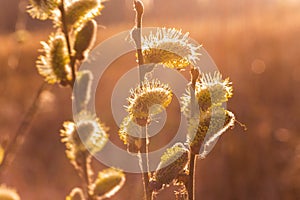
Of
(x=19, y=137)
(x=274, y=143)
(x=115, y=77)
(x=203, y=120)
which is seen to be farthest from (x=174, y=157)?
(x=115, y=77)

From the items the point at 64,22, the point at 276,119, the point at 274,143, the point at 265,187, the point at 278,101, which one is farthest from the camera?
the point at 278,101

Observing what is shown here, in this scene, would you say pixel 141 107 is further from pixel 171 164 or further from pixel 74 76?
pixel 74 76

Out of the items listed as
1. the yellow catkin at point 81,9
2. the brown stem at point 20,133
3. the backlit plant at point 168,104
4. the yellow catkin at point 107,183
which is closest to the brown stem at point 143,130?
the backlit plant at point 168,104

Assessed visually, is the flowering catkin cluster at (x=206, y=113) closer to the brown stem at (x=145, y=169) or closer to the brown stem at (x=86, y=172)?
the brown stem at (x=145, y=169)

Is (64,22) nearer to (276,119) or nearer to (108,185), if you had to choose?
(108,185)

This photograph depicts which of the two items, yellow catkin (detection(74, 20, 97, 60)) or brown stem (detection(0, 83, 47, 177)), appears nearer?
yellow catkin (detection(74, 20, 97, 60))

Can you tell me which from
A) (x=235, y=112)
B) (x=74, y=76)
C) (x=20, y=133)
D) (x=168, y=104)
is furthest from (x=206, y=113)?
(x=235, y=112)

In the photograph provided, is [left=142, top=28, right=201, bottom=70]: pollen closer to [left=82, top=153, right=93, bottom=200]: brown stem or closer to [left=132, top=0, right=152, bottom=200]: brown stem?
[left=132, top=0, right=152, bottom=200]: brown stem

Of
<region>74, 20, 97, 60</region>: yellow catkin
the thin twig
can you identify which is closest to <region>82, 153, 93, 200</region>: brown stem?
the thin twig
